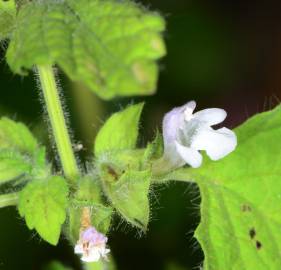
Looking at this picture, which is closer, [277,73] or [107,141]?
[107,141]

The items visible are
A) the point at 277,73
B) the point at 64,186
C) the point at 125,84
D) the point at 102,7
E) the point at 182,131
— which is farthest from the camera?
the point at 277,73

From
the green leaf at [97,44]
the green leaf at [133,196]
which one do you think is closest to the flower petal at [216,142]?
the green leaf at [133,196]

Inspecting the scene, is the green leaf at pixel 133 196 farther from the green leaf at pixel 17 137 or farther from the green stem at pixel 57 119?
the green leaf at pixel 17 137

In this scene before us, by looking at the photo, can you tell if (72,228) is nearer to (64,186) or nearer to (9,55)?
(64,186)

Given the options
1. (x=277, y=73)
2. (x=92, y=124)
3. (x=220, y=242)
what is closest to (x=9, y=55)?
(x=220, y=242)

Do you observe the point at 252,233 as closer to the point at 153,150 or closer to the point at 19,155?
the point at 153,150

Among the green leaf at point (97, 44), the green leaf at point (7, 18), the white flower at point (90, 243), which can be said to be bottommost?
the white flower at point (90, 243)

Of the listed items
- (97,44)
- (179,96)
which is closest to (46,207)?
(97,44)
